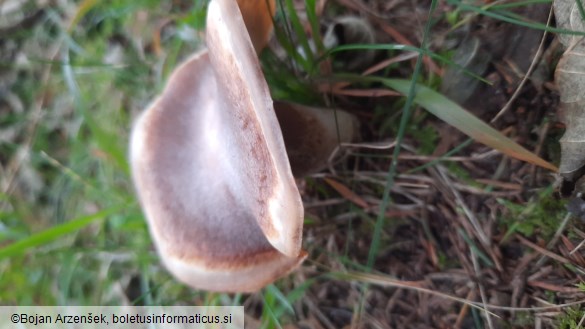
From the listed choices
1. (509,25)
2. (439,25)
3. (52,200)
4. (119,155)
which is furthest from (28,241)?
(509,25)

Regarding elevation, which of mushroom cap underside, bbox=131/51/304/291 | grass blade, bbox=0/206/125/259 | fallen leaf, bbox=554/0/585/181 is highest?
fallen leaf, bbox=554/0/585/181

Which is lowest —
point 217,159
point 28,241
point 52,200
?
point 52,200

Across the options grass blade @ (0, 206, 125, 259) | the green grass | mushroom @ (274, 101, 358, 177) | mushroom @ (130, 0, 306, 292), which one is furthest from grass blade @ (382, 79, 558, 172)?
grass blade @ (0, 206, 125, 259)

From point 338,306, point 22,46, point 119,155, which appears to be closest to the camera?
point 338,306

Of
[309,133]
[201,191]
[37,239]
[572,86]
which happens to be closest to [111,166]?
[37,239]

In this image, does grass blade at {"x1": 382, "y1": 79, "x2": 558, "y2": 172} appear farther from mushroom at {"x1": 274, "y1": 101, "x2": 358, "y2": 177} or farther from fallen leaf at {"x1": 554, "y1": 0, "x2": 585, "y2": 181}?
mushroom at {"x1": 274, "y1": 101, "x2": 358, "y2": 177}

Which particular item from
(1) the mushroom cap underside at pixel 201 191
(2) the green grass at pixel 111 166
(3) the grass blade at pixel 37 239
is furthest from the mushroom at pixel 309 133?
(3) the grass blade at pixel 37 239

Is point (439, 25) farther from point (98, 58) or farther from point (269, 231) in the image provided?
point (98, 58)

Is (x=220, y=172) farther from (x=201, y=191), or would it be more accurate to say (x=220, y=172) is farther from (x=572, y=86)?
(x=572, y=86)
